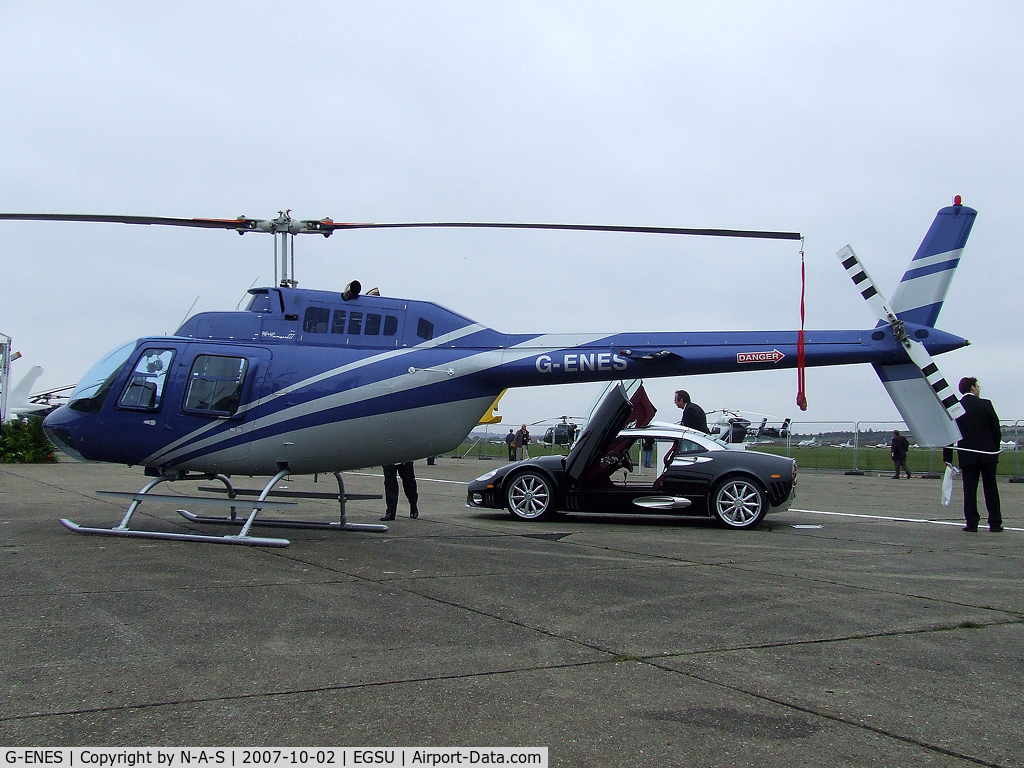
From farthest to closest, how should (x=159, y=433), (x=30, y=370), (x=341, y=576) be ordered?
1. (x=30, y=370)
2. (x=159, y=433)
3. (x=341, y=576)

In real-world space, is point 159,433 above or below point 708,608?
above

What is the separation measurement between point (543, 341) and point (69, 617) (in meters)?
6.18

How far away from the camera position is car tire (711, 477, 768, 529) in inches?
441

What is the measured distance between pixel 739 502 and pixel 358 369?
5.38m

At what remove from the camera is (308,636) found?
189 inches

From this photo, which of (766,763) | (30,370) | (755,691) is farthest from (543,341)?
(30,370)

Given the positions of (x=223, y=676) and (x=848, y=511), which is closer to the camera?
(x=223, y=676)

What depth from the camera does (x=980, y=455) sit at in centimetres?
1121

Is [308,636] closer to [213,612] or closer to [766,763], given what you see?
[213,612]

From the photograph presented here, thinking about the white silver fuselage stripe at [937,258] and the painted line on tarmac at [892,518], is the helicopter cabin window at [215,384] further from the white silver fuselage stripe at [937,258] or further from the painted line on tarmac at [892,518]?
the painted line on tarmac at [892,518]

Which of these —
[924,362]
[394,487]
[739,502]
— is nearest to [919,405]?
[924,362]

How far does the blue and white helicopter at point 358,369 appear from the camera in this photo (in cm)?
957

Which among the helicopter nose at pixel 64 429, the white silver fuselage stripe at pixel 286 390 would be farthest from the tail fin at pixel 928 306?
the helicopter nose at pixel 64 429

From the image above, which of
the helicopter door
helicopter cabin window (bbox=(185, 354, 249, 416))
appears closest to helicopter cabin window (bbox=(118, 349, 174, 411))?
the helicopter door
